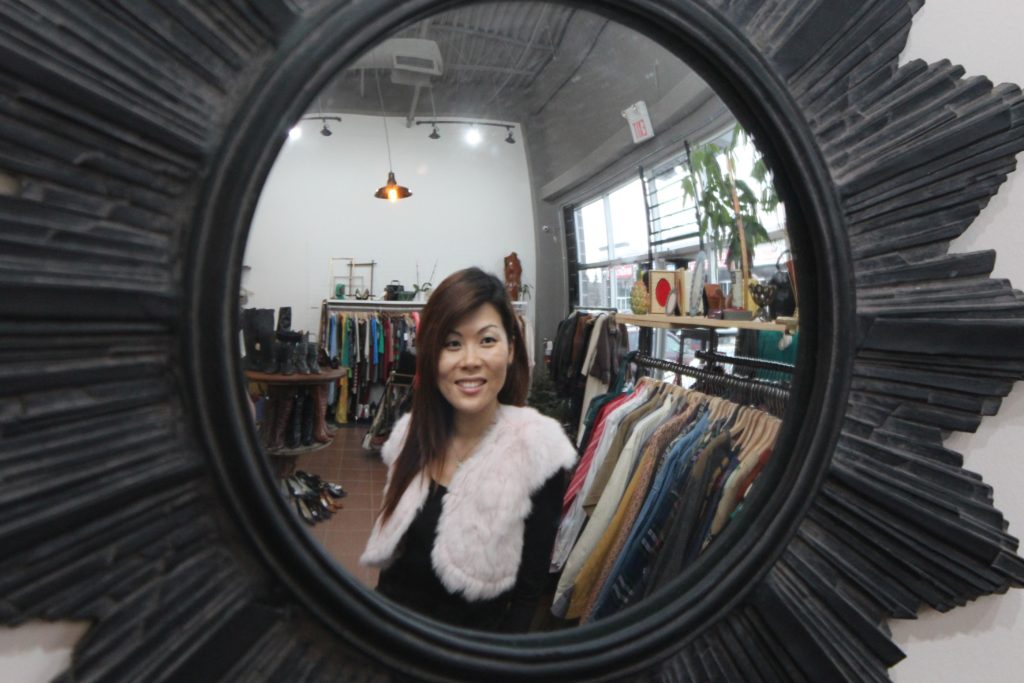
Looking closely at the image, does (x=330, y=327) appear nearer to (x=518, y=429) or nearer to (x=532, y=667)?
(x=518, y=429)

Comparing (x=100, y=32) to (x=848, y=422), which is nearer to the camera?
(x=100, y=32)

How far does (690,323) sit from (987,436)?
360 millimetres

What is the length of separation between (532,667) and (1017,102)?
689 millimetres

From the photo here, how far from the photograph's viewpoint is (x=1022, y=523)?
65 centimetres

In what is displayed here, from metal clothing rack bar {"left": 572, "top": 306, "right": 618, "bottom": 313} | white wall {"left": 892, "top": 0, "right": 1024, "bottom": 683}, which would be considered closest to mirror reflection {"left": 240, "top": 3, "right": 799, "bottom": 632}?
metal clothing rack bar {"left": 572, "top": 306, "right": 618, "bottom": 313}

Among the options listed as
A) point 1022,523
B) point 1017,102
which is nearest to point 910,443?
point 1022,523

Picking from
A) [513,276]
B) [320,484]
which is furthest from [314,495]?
[513,276]

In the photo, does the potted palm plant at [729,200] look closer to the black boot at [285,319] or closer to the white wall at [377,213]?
the white wall at [377,213]

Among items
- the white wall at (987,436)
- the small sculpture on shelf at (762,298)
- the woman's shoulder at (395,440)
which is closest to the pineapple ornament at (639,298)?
the small sculpture on shelf at (762,298)

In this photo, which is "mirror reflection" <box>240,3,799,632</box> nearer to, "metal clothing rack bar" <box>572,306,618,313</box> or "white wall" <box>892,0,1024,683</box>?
"metal clothing rack bar" <box>572,306,618,313</box>

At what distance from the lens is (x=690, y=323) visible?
21.9 inches

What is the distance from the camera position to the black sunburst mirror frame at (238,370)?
1.18ft

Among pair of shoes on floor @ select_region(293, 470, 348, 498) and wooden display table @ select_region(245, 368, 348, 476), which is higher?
wooden display table @ select_region(245, 368, 348, 476)

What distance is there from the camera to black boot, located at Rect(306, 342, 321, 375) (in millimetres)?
443
